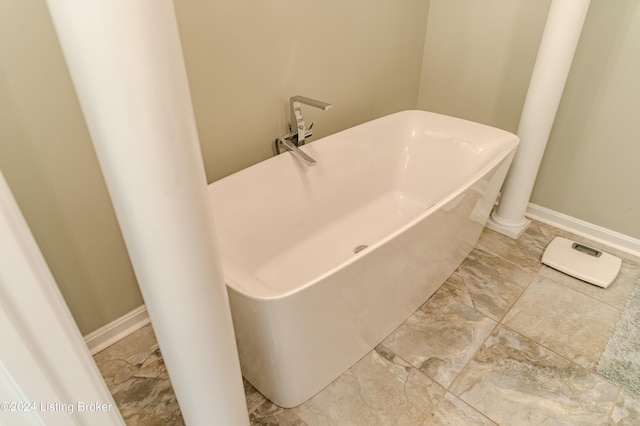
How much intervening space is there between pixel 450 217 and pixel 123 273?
4.30 feet

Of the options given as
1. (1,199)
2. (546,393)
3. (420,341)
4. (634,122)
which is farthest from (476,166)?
(1,199)

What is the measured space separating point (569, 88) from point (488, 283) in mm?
1078

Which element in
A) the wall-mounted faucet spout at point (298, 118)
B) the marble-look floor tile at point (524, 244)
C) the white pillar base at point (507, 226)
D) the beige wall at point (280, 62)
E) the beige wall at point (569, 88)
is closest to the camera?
the beige wall at point (280, 62)

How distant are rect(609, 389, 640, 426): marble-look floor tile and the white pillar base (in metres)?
0.93

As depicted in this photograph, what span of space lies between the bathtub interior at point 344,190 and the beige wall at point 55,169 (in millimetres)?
430

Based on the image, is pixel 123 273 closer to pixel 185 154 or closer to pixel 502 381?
pixel 185 154

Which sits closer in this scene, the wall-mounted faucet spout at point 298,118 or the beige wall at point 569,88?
the wall-mounted faucet spout at point 298,118

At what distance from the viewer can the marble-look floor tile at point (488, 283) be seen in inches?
68.0

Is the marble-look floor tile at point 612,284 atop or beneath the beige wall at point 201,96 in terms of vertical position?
beneath

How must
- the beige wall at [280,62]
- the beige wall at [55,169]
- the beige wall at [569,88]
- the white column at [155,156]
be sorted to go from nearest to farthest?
the white column at [155,156]
the beige wall at [55,169]
the beige wall at [280,62]
the beige wall at [569,88]

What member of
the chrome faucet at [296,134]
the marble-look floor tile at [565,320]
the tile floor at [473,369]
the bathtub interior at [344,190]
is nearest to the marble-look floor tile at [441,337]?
the tile floor at [473,369]

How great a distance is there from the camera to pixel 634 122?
180cm

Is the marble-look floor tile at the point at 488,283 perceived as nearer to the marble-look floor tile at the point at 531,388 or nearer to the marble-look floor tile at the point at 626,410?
the marble-look floor tile at the point at 531,388

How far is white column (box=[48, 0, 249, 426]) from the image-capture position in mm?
518
